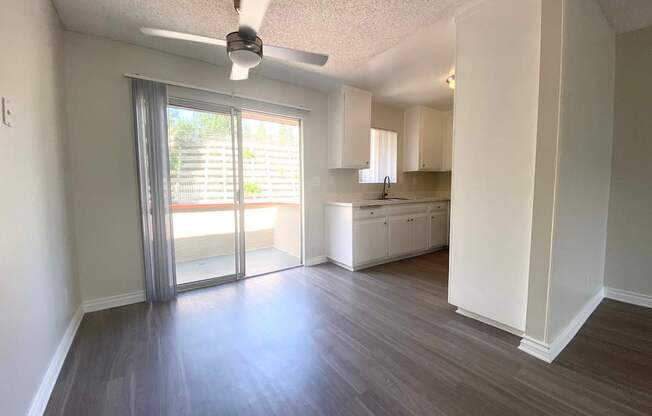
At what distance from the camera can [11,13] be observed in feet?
4.14

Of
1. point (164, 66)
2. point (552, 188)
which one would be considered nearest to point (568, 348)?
point (552, 188)

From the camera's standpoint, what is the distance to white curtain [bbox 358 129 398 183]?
4414 millimetres

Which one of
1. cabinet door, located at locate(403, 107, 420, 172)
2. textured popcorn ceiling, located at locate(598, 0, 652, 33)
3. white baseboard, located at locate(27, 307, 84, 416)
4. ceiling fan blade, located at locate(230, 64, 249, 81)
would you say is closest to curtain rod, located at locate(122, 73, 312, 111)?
ceiling fan blade, located at locate(230, 64, 249, 81)

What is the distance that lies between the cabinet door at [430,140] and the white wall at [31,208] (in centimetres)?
448

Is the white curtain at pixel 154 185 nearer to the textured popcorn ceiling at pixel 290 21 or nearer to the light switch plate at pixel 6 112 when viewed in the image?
the textured popcorn ceiling at pixel 290 21

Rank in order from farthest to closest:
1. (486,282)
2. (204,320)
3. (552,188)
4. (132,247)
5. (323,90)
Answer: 1. (323,90)
2. (132,247)
3. (204,320)
4. (486,282)
5. (552,188)

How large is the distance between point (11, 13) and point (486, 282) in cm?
328

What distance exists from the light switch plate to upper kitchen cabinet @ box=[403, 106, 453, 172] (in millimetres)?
4522

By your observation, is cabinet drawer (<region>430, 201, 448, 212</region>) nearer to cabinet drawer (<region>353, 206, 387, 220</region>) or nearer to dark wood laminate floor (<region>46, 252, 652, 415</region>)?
cabinet drawer (<region>353, 206, 387, 220</region>)

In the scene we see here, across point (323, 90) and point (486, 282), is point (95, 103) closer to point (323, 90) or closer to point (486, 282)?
point (323, 90)

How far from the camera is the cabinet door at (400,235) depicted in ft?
12.5

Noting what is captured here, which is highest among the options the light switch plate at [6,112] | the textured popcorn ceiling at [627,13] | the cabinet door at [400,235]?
the textured popcorn ceiling at [627,13]

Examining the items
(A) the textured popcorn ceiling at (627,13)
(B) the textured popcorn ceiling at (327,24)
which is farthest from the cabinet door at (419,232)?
(A) the textured popcorn ceiling at (627,13)

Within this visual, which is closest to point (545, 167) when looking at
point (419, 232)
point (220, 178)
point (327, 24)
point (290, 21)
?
point (327, 24)
